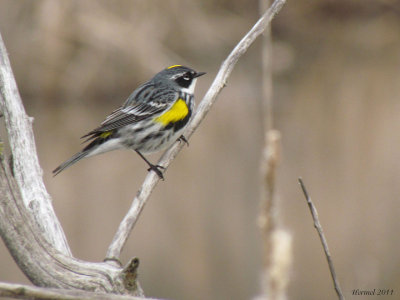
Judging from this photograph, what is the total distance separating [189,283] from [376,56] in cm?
403

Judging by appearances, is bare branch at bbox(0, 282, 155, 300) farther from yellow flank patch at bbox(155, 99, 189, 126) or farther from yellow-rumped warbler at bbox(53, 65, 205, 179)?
yellow flank patch at bbox(155, 99, 189, 126)

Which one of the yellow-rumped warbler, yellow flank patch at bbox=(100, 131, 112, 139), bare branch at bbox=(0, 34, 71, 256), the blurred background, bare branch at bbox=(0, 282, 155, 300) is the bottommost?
bare branch at bbox=(0, 282, 155, 300)

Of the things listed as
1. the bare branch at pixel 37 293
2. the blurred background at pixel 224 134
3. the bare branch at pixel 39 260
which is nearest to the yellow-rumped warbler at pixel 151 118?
the bare branch at pixel 39 260

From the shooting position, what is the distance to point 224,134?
30.1 ft

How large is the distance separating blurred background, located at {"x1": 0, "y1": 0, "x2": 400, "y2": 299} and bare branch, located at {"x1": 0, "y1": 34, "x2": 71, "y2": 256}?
143 inches

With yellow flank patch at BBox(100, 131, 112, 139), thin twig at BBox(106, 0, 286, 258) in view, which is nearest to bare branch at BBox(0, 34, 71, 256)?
thin twig at BBox(106, 0, 286, 258)

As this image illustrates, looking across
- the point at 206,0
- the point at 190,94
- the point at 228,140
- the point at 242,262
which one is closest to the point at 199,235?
the point at 242,262

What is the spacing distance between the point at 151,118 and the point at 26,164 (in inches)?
76.1

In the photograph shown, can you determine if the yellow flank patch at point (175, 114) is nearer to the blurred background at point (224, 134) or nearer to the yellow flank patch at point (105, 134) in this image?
the yellow flank patch at point (105, 134)

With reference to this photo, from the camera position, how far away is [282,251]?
77.7 inches

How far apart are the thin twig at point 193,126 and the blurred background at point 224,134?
9.60 feet

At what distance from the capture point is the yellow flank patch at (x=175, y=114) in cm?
482

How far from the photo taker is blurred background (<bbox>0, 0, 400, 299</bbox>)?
7840 mm

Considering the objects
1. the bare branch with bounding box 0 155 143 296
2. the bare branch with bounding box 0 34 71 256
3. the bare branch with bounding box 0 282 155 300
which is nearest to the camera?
the bare branch with bounding box 0 282 155 300
